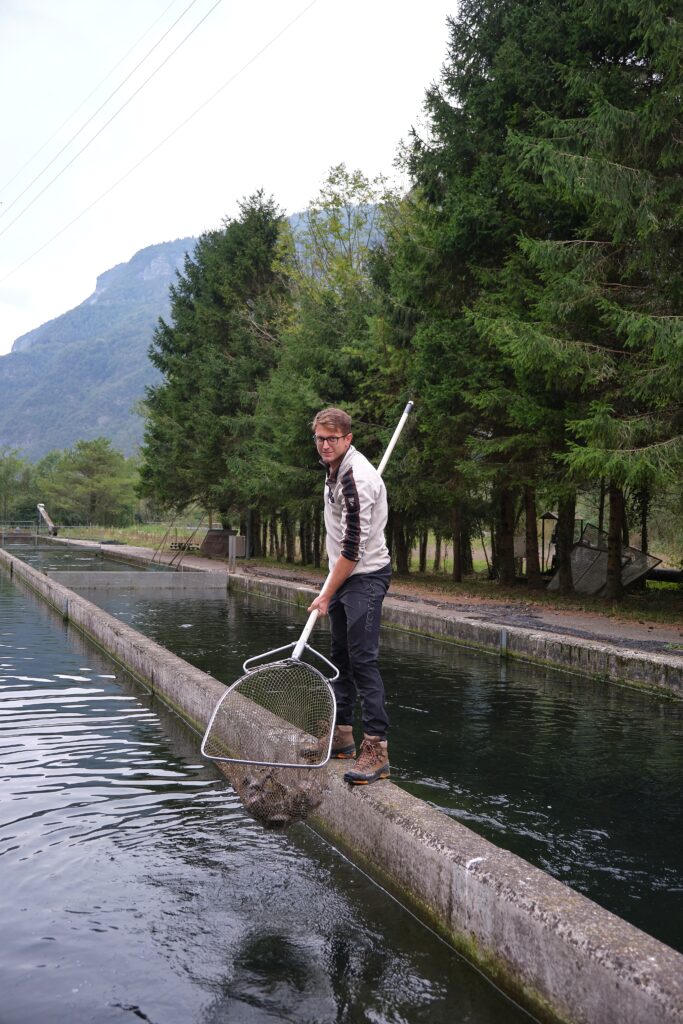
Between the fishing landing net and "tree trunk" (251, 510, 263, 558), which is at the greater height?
"tree trunk" (251, 510, 263, 558)

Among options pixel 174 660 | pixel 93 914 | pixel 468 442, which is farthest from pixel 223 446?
pixel 93 914

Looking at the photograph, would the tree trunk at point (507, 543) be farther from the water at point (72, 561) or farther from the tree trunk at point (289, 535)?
the tree trunk at point (289, 535)

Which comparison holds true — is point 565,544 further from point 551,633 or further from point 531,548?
point 551,633

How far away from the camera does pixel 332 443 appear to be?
18.2 ft

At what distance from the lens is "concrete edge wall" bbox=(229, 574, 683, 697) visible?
1115 centimetres

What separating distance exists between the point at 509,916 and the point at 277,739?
1.94 metres

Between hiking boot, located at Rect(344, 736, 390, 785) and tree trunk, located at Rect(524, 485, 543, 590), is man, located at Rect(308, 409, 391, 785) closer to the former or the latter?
hiking boot, located at Rect(344, 736, 390, 785)

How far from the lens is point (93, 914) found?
4.79 m

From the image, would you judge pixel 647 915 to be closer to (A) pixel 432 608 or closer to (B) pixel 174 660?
(B) pixel 174 660

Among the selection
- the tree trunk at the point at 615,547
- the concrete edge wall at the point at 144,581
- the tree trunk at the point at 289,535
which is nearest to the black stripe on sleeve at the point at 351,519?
the tree trunk at the point at 615,547

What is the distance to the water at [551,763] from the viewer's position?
5.70 metres

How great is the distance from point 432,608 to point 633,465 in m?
4.21

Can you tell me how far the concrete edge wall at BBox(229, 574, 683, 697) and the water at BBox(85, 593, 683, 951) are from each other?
21 centimetres

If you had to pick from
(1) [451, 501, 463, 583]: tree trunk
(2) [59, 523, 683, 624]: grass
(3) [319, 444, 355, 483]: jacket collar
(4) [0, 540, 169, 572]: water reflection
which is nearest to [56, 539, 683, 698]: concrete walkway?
(2) [59, 523, 683, 624]: grass
